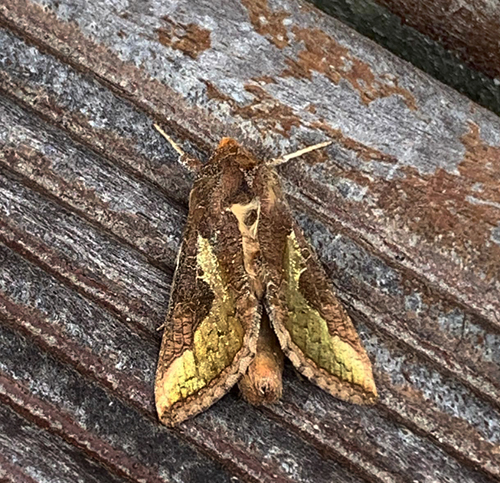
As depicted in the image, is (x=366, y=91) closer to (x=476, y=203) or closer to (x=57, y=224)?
(x=476, y=203)

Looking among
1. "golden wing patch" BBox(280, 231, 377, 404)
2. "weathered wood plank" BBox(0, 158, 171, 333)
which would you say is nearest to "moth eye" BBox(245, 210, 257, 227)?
"golden wing patch" BBox(280, 231, 377, 404)

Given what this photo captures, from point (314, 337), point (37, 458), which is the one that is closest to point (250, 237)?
point (314, 337)

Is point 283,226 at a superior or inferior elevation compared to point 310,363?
superior

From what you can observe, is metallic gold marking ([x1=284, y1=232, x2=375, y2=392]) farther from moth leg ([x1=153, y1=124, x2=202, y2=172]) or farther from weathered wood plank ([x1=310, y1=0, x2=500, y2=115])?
weathered wood plank ([x1=310, y1=0, x2=500, y2=115])

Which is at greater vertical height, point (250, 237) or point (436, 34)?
point (436, 34)

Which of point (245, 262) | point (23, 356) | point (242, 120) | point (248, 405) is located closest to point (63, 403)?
point (23, 356)

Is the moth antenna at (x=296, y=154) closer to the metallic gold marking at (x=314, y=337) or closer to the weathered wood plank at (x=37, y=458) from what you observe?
the metallic gold marking at (x=314, y=337)

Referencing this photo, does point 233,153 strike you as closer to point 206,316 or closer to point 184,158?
point 184,158
